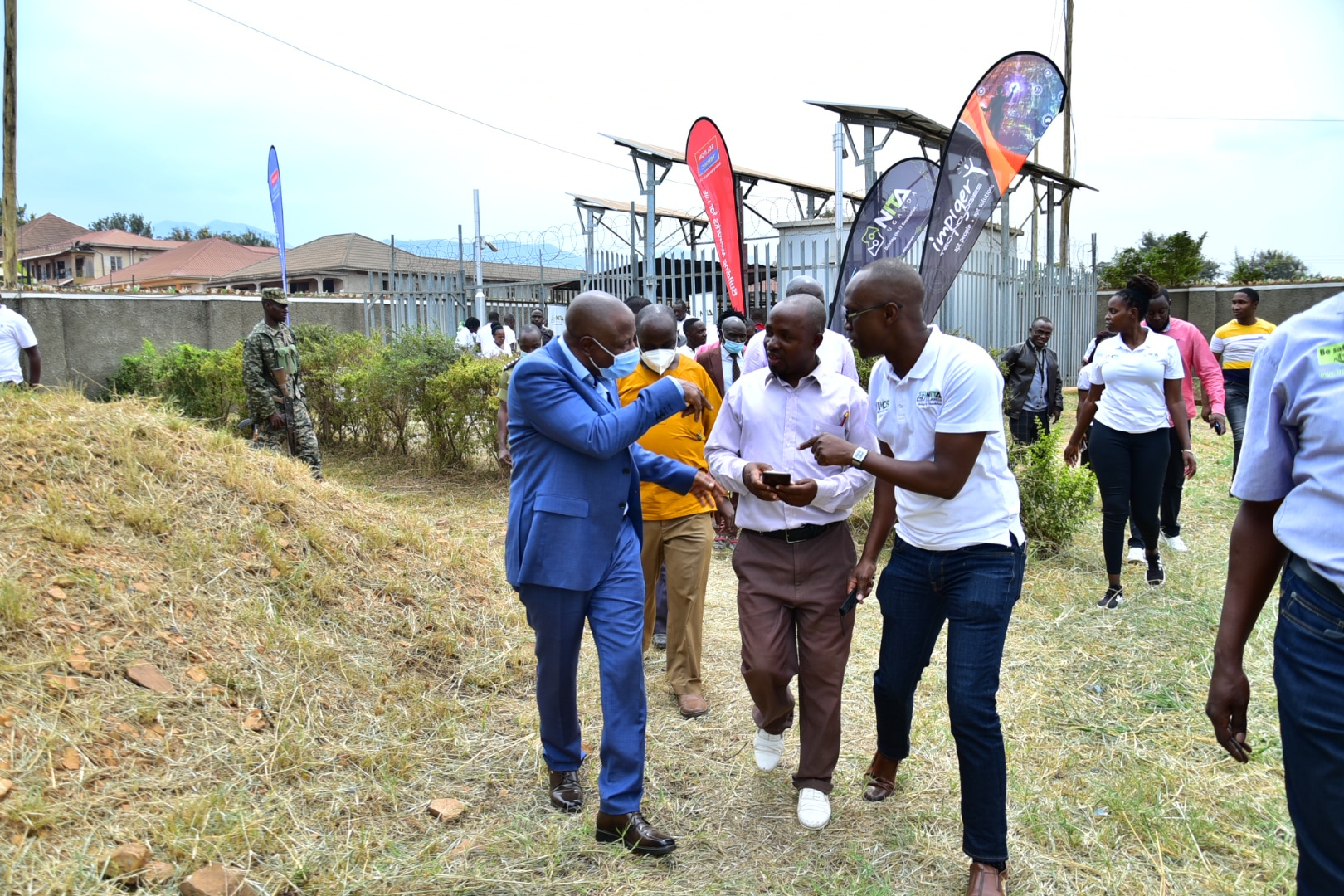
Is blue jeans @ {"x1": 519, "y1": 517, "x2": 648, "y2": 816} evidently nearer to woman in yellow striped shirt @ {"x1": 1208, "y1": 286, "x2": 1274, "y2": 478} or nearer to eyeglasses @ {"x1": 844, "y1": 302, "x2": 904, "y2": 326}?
eyeglasses @ {"x1": 844, "y1": 302, "x2": 904, "y2": 326}

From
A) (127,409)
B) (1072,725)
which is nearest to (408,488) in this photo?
(127,409)

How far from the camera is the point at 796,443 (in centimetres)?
338

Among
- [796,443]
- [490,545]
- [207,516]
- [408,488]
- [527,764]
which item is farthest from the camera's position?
[408,488]

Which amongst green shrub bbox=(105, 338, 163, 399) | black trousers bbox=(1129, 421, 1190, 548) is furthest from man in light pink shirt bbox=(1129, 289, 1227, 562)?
green shrub bbox=(105, 338, 163, 399)

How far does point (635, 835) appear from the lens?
3096 mm

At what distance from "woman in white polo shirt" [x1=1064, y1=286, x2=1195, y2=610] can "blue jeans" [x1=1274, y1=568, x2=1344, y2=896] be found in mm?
4080

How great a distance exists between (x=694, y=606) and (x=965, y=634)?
5.91 feet

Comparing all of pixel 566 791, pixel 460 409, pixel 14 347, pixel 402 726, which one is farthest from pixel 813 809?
pixel 14 347

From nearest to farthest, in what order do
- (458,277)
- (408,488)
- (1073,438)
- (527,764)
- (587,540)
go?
(587,540) < (527,764) < (1073,438) < (408,488) < (458,277)

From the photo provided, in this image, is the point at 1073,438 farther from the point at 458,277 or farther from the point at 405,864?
the point at 458,277

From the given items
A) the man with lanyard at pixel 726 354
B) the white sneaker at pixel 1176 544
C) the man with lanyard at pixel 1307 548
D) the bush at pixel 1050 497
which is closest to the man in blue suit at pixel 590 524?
the man with lanyard at pixel 1307 548

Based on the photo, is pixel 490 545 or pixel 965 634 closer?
pixel 965 634

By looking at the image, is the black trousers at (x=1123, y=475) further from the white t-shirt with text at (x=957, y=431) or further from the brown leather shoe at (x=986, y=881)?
the brown leather shoe at (x=986, y=881)

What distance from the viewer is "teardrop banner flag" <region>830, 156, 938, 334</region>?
25.8ft
